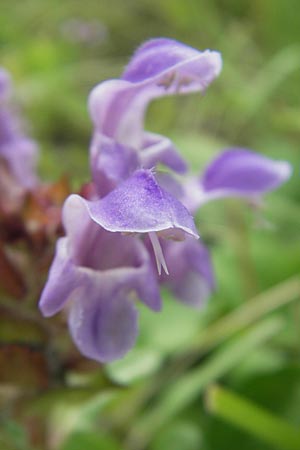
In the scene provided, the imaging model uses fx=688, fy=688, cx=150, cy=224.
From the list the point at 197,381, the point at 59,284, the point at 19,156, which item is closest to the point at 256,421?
the point at 197,381

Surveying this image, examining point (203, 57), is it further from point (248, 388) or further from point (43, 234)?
point (248, 388)

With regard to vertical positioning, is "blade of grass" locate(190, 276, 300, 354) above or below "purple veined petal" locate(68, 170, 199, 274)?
below

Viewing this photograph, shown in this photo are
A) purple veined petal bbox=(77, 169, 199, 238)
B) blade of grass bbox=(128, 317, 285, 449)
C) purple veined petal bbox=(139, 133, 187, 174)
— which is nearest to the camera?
purple veined petal bbox=(77, 169, 199, 238)

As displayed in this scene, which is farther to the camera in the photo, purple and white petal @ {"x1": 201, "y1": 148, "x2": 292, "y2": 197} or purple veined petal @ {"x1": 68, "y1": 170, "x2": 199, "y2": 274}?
purple and white petal @ {"x1": 201, "y1": 148, "x2": 292, "y2": 197}

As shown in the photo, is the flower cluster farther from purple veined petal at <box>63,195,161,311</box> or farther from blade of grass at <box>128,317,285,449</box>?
blade of grass at <box>128,317,285,449</box>

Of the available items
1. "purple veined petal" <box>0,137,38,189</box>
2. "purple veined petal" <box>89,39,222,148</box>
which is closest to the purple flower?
"purple veined petal" <box>0,137,38,189</box>

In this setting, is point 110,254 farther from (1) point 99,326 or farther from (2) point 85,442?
(2) point 85,442

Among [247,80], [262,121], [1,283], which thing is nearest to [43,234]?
[1,283]
